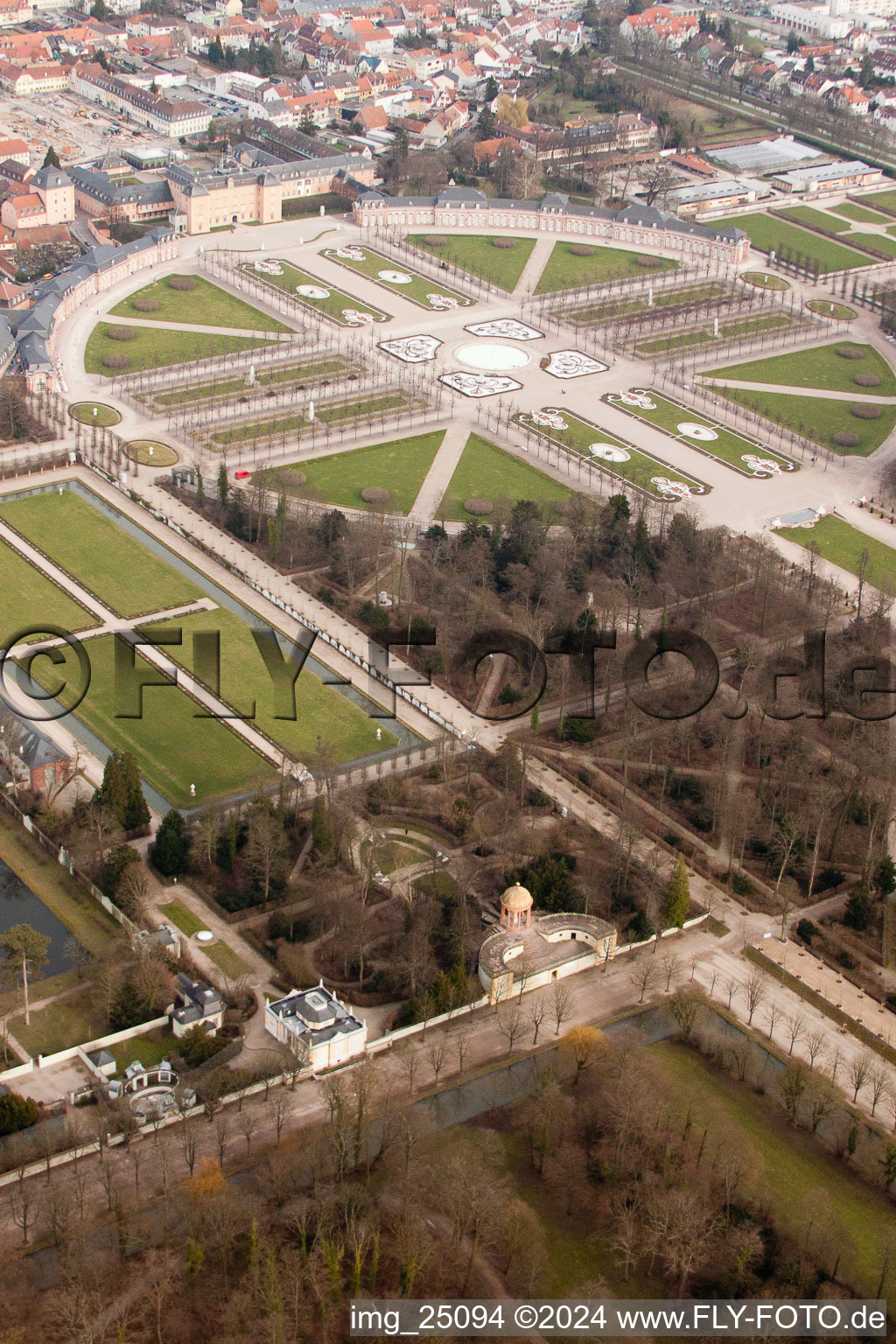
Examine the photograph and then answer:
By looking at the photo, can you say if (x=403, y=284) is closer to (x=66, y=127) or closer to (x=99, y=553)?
(x=99, y=553)

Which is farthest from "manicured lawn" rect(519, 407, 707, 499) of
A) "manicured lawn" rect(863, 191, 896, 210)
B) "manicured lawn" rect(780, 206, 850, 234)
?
"manicured lawn" rect(863, 191, 896, 210)

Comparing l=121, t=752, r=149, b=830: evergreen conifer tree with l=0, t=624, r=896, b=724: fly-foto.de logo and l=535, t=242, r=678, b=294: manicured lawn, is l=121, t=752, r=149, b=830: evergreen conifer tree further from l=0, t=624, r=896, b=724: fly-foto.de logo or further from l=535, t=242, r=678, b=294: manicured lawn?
l=535, t=242, r=678, b=294: manicured lawn

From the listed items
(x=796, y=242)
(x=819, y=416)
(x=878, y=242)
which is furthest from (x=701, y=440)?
(x=878, y=242)

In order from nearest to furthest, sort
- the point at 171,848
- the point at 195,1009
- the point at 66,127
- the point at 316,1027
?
the point at 316,1027 → the point at 195,1009 → the point at 171,848 → the point at 66,127

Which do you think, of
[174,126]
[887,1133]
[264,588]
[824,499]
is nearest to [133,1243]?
[887,1133]

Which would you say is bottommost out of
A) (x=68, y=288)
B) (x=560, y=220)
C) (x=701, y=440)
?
(x=701, y=440)

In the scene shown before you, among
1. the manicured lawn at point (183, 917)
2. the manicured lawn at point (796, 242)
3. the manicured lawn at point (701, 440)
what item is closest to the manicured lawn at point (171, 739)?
the manicured lawn at point (183, 917)

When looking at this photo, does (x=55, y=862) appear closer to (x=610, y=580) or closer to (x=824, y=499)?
(x=610, y=580)

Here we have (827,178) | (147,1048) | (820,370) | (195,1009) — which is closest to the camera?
(147,1048)
